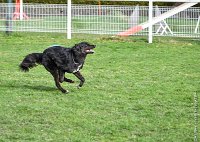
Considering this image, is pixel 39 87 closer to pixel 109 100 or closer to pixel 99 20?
pixel 109 100

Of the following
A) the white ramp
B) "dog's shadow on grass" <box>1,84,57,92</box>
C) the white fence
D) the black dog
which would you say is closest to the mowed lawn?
"dog's shadow on grass" <box>1,84,57,92</box>

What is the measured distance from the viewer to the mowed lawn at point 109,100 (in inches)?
228

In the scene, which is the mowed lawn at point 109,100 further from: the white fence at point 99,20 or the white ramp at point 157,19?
the white fence at point 99,20

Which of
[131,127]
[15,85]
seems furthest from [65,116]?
[15,85]

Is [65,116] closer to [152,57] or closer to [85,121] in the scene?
[85,121]

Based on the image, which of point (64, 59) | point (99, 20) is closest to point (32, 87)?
point (64, 59)

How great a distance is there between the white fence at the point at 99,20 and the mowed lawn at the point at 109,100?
2.85 metres

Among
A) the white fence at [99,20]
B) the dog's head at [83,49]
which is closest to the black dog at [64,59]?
the dog's head at [83,49]

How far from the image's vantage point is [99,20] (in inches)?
604

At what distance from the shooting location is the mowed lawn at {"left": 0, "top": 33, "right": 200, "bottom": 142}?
19.0ft

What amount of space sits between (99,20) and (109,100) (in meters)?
8.09

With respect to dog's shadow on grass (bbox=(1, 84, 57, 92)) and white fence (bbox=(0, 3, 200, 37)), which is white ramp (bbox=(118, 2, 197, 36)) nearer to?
white fence (bbox=(0, 3, 200, 37))

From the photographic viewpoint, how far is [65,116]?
21.4 ft

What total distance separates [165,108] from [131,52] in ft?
19.4
